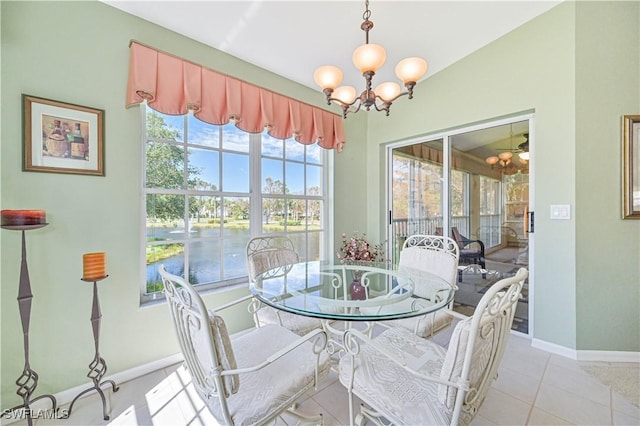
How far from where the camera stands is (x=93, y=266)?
166 centimetres

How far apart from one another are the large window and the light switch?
242 centimetres

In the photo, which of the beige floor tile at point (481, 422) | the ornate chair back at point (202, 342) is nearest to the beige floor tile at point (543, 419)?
the beige floor tile at point (481, 422)

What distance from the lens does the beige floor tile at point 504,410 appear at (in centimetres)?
157

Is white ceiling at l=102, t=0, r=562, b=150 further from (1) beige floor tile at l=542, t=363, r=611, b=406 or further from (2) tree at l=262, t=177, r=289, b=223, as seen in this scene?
(1) beige floor tile at l=542, t=363, r=611, b=406

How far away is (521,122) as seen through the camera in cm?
262

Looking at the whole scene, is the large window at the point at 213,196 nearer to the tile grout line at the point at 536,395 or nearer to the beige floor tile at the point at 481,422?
the beige floor tile at the point at 481,422

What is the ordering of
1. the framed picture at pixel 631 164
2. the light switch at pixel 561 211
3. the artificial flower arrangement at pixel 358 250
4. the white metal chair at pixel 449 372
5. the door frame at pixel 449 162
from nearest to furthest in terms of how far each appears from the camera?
the white metal chair at pixel 449 372 → the framed picture at pixel 631 164 → the light switch at pixel 561 211 → the door frame at pixel 449 162 → the artificial flower arrangement at pixel 358 250

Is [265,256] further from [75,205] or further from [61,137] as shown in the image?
[61,137]

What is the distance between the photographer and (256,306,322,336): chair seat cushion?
6.13 ft

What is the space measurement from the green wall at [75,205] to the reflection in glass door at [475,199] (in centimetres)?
301

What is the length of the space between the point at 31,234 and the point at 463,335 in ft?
7.93

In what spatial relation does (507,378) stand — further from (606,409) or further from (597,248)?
(597,248)

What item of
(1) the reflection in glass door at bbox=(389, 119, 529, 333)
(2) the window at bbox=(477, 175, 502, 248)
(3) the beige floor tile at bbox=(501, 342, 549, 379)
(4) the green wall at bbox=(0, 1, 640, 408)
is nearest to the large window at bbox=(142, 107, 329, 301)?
(4) the green wall at bbox=(0, 1, 640, 408)

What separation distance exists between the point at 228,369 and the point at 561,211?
112 inches
